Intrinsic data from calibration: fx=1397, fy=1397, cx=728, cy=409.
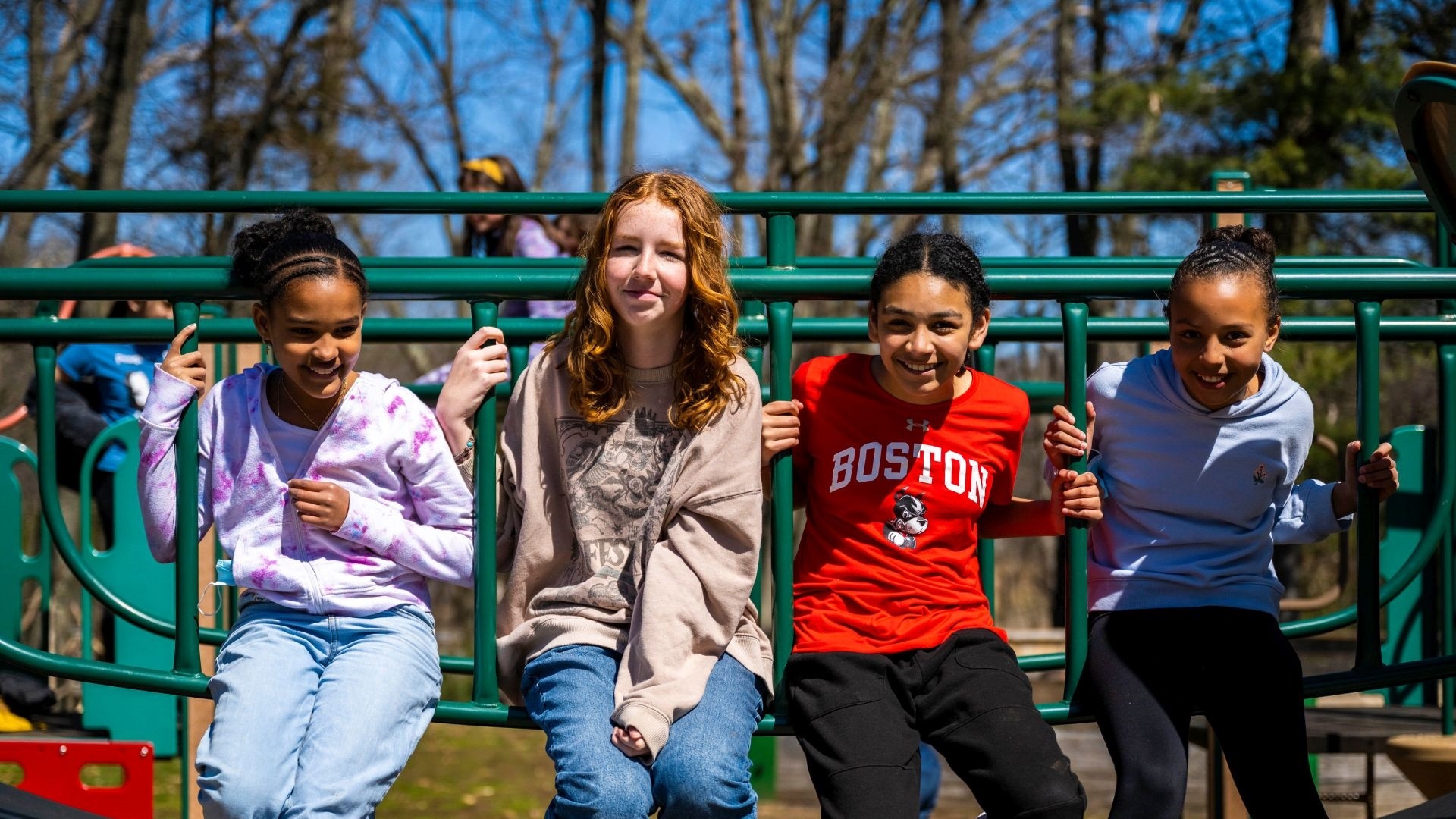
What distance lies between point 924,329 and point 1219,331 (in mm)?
551

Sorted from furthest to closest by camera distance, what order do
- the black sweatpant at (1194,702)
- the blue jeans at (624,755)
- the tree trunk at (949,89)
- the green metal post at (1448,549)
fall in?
the tree trunk at (949,89), the green metal post at (1448,549), the black sweatpant at (1194,702), the blue jeans at (624,755)

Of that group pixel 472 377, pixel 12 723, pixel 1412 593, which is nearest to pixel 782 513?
pixel 472 377

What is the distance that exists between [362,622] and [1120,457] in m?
1.46

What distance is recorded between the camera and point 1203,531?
104 inches

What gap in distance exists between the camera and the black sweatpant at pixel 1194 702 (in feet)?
8.02

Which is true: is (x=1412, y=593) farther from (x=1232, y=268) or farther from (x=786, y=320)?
(x=786, y=320)

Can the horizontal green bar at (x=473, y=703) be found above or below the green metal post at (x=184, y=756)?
above

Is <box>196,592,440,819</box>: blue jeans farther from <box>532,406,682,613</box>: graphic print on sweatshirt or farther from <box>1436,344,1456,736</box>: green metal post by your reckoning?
<box>1436,344,1456,736</box>: green metal post

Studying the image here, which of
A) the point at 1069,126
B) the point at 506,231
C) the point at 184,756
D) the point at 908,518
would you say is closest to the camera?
the point at 908,518

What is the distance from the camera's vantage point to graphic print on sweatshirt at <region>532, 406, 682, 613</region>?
2.46 metres

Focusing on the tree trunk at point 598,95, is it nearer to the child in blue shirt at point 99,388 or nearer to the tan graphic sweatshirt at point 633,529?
the child in blue shirt at point 99,388

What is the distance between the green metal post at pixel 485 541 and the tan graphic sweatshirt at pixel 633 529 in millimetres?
30

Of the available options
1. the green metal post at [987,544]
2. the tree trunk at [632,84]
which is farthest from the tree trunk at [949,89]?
the green metal post at [987,544]

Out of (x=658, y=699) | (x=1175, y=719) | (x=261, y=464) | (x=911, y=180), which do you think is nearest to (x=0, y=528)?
(x=261, y=464)
